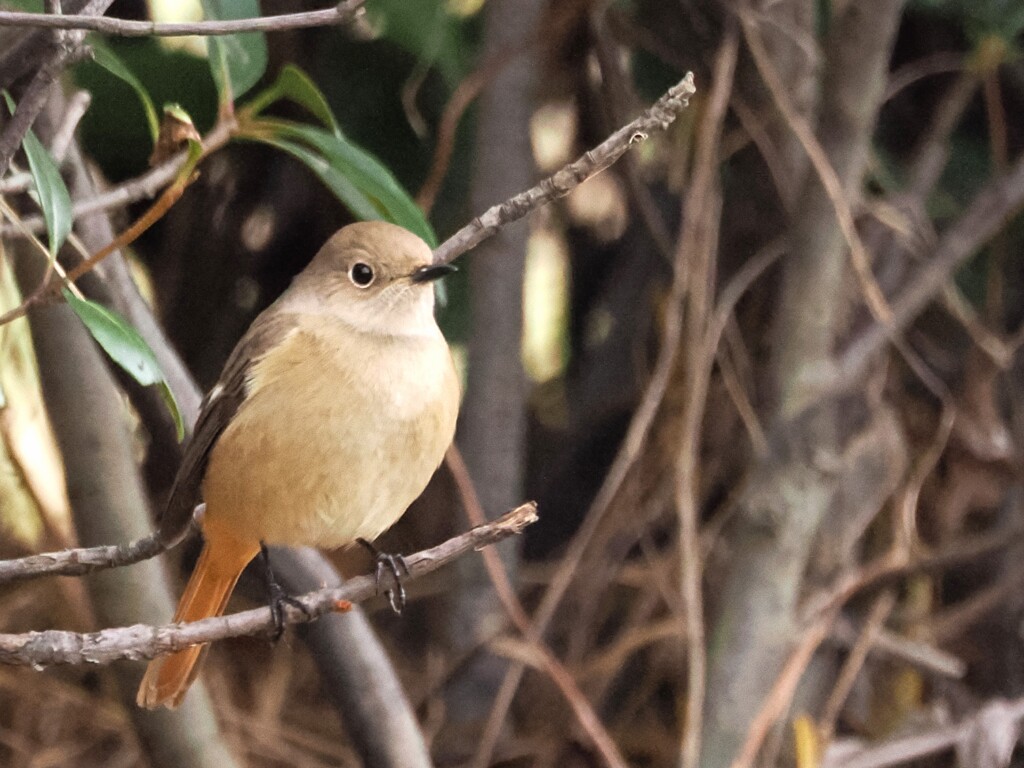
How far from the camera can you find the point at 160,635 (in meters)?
0.94

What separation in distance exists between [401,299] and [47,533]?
0.91 meters

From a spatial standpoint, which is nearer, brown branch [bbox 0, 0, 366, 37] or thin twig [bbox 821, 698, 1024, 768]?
brown branch [bbox 0, 0, 366, 37]

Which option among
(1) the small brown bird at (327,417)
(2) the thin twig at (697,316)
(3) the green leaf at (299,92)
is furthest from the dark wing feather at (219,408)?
(2) the thin twig at (697,316)

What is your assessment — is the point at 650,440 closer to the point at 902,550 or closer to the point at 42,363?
the point at 902,550

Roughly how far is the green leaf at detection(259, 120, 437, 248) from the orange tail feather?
381mm

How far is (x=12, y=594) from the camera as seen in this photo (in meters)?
2.25

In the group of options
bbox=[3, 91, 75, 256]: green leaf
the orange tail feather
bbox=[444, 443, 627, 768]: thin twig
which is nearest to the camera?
bbox=[3, 91, 75, 256]: green leaf

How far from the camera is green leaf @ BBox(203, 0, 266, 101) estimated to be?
1293 mm

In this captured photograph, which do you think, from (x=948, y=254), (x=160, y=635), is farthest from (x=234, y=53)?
(x=948, y=254)

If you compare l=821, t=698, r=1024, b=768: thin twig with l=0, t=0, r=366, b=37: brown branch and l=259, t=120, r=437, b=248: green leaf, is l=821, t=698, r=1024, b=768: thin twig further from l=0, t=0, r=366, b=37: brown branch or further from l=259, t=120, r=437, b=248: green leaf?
l=0, t=0, r=366, b=37: brown branch

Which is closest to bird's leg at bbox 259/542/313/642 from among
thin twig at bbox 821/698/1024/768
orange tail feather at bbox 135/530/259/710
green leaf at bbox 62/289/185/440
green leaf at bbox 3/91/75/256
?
orange tail feather at bbox 135/530/259/710

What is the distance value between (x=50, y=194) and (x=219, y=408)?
0.35 m

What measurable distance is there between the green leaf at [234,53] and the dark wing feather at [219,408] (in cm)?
24

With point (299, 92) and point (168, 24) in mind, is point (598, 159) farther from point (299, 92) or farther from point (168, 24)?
point (299, 92)
